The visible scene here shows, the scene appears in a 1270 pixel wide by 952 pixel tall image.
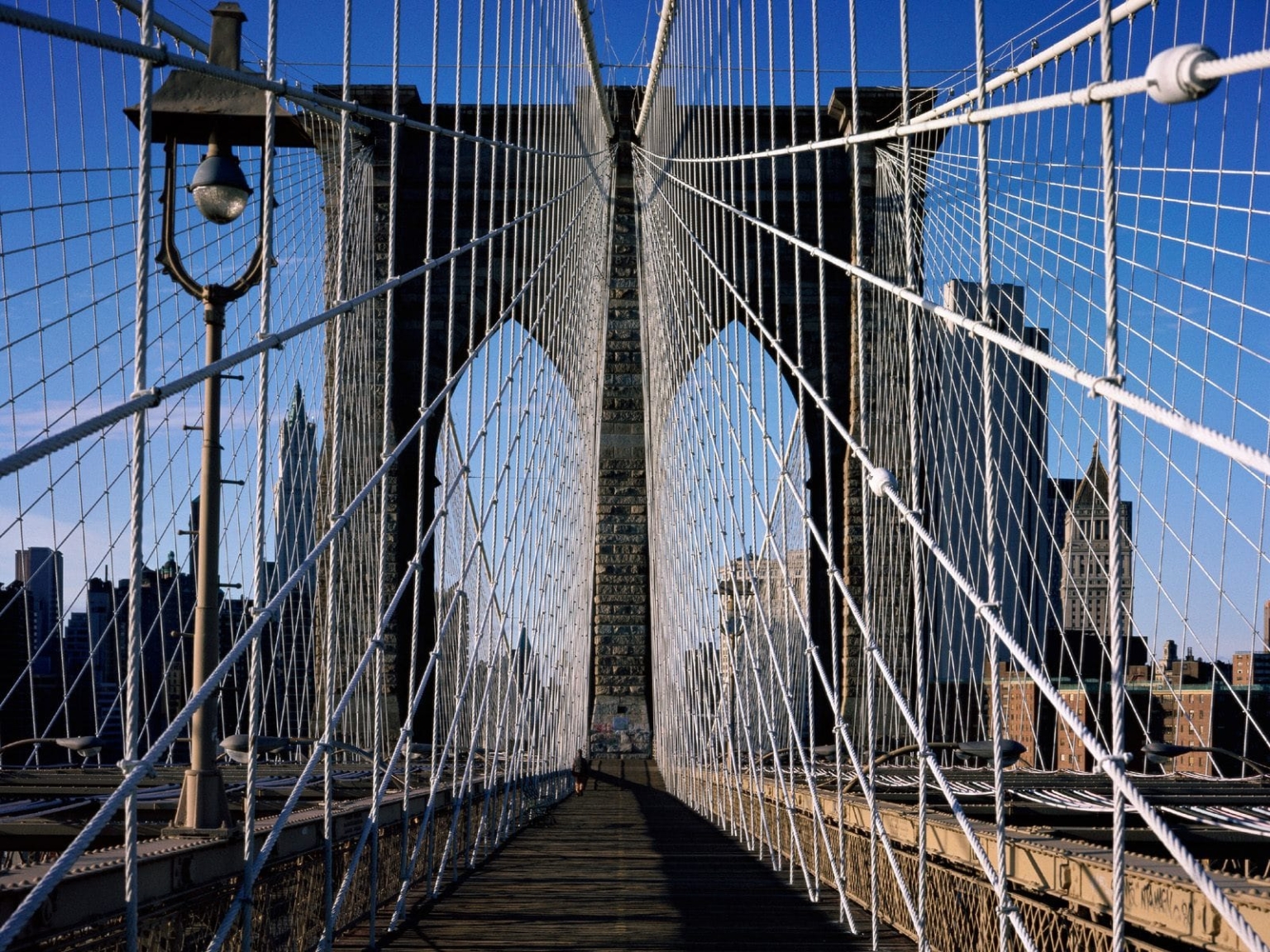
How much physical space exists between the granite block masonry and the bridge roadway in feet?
33.9

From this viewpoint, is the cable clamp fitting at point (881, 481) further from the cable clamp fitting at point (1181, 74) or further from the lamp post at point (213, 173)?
the cable clamp fitting at point (1181, 74)

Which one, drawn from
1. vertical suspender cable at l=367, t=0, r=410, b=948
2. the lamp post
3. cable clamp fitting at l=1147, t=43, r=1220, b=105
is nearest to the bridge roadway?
vertical suspender cable at l=367, t=0, r=410, b=948

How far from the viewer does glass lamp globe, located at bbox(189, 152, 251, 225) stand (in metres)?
3.91

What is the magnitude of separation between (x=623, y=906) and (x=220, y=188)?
2260 millimetres

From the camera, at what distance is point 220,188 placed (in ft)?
12.9

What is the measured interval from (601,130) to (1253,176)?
11401mm

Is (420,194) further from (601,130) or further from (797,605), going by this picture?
(797,605)

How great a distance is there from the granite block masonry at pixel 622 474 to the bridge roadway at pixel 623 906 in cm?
1033

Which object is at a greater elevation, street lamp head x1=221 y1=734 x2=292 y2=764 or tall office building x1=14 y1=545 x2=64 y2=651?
tall office building x1=14 y1=545 x2=64 y2=651

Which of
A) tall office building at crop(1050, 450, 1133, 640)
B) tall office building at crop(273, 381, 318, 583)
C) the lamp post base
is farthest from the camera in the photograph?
tall office building at crop(273, 381, 318, 583)

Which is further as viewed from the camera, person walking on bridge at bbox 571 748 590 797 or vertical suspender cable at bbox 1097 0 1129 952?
person walking on bridge at bbox 571 748 590 797

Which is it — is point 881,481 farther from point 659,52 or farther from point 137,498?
point 659,52

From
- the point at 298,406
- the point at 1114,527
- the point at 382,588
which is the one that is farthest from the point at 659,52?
the point at 1114,527

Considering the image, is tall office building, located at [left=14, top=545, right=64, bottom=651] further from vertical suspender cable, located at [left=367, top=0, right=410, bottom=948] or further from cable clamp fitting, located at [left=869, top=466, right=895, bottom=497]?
cable clamp fitting, located at [left=869, top=466, right=895, bottom=497]
